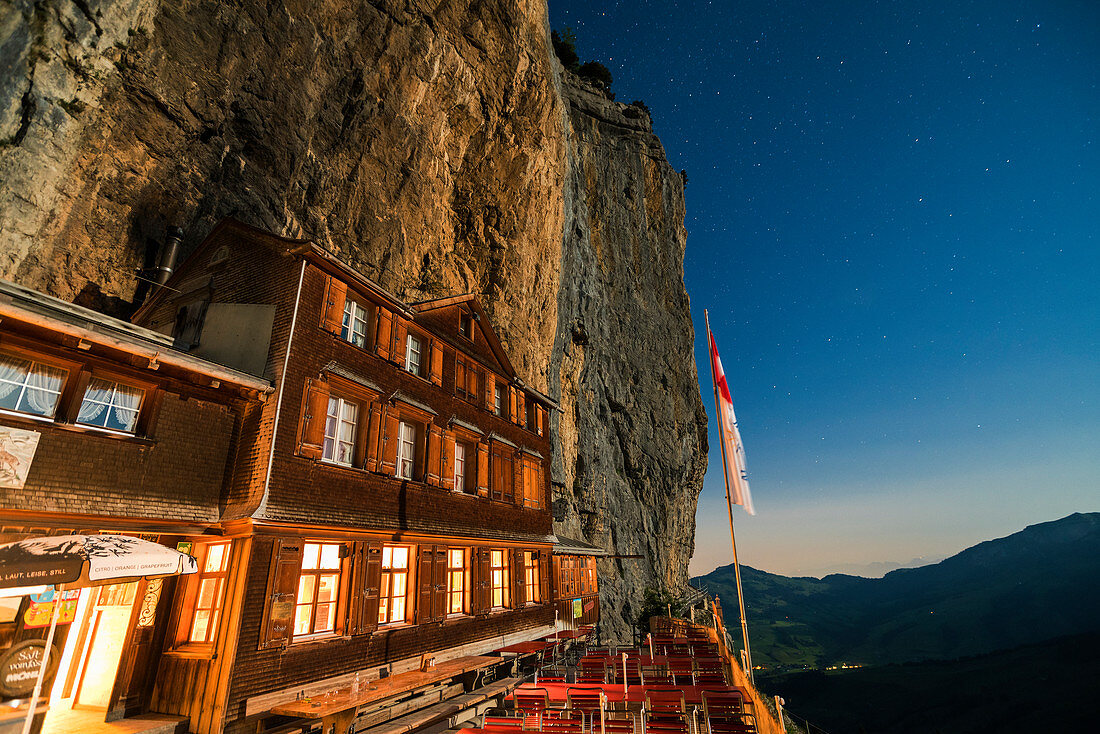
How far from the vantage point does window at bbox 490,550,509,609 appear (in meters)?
18.7

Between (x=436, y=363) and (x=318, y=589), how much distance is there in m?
7.93

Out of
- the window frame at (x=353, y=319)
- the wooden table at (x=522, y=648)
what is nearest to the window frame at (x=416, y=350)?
the window frame at (x=353, y=319)

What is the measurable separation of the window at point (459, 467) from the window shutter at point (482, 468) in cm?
26

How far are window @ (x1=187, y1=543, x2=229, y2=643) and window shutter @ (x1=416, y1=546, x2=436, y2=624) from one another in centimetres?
529

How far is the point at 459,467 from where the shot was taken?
18250mm

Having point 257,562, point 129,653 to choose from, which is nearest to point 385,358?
point 257,562

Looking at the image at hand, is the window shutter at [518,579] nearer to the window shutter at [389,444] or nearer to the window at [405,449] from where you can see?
the window at [405,449]

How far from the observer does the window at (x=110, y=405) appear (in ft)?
31.3

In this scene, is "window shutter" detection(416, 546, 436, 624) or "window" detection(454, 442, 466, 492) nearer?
"window shutter" detection(416, 546, 436, 624)

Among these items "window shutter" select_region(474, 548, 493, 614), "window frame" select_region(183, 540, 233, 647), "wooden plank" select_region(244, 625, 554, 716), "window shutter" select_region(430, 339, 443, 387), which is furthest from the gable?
"wooden plank" select_region(244, 625, 554, 716)

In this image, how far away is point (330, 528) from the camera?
11891 mm

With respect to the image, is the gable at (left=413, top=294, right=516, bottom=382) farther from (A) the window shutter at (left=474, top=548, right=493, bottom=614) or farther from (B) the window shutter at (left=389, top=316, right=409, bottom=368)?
(A) the window shutter at (left=474, top=548, right=493, bottom=614)

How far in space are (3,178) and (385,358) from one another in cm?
1087

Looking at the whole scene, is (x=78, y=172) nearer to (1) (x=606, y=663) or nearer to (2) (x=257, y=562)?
(2) (x=257, y=562)
